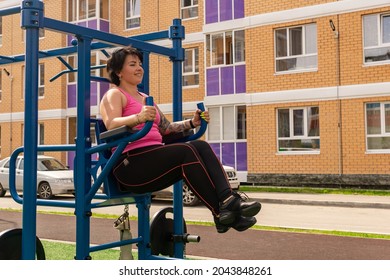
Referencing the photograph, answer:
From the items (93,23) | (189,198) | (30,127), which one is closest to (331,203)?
(189,198)

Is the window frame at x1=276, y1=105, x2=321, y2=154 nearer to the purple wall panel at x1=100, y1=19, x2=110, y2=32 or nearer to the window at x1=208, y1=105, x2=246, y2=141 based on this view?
the window at x1=208, y1=105, x2=246, y2=141

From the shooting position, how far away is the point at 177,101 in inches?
194

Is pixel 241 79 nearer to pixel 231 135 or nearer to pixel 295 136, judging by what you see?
pixel 231 135

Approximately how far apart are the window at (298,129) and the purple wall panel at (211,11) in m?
4.92

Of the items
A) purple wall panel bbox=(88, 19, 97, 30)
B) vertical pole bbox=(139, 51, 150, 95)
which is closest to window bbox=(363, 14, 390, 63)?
purple wall panel bbox=(88, 19, 97, 30)

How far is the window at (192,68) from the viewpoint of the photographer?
886 inches

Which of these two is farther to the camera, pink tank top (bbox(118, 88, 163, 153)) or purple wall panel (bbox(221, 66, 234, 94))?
purple wall panel (bbox(221, 66, 234, 94))

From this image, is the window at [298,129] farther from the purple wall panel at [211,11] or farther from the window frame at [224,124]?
the purple wall panel at [211,11]

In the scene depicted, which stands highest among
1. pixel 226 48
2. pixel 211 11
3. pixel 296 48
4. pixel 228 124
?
pixel 211 11

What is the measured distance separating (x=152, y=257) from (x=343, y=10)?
616 inches

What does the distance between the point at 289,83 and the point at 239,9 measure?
3947 mm

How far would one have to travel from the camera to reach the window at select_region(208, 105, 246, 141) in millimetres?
20891

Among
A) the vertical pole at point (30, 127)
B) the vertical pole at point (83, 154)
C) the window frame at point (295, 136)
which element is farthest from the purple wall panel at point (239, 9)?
the vertical pole at point (30, 127)

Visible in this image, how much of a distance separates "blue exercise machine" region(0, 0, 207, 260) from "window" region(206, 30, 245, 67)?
16382 mm
